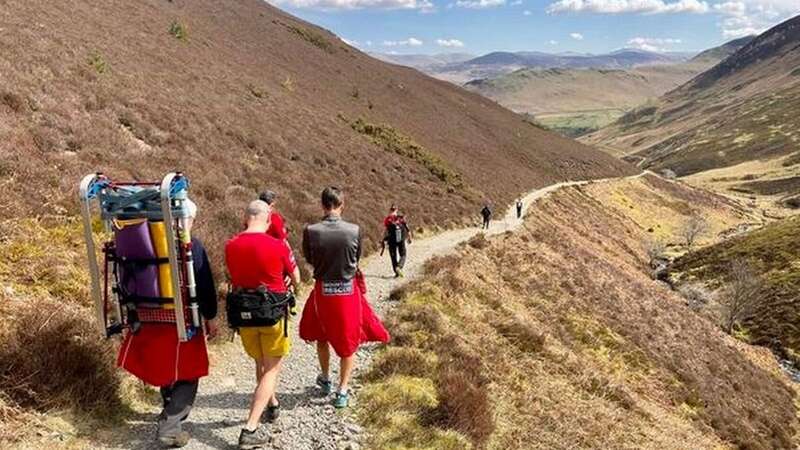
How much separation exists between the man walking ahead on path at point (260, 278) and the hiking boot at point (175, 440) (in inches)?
24.4

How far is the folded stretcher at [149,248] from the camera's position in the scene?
629 cm

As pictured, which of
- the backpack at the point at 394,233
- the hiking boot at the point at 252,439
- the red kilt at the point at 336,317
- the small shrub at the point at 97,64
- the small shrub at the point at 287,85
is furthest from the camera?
the small shrub at the point at 287,85

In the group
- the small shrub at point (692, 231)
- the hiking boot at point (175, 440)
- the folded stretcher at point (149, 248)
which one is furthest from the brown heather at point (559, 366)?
the small shrub at point (692, 231)

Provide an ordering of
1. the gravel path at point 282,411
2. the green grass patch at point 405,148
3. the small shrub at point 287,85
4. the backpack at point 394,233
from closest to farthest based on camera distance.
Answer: the gravel path at point 282,411 → the backpack at point 394,233 → the green grass patch at point 405,148 → the small shrub at point 287,85

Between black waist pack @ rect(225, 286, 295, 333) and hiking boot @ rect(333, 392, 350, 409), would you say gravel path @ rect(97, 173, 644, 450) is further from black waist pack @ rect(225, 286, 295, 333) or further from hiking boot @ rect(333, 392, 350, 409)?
black waist pack @ rect(225, 286, 295, 333)

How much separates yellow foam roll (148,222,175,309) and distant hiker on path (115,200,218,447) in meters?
0.33

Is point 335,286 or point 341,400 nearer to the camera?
point 335,286

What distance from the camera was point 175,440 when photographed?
6809 mm

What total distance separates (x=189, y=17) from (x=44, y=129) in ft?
156

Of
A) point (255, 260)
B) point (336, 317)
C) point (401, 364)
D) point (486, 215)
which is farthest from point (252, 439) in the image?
point (486, 215)

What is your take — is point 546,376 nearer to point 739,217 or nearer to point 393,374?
point 393,374

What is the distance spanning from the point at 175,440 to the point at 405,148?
152ft

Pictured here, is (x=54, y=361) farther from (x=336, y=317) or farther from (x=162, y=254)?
(x=336, y=317)

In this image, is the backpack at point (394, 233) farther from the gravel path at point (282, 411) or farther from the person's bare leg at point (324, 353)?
the person's bare leg at point (324, 353)
